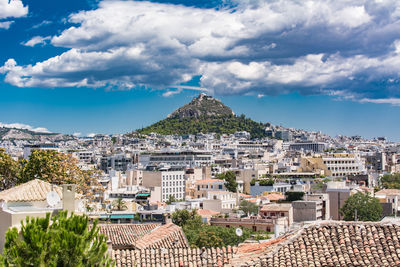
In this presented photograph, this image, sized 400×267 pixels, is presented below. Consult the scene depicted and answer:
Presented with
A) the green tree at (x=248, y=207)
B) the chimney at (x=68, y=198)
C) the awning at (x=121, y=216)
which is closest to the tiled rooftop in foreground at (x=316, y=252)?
the chimney at (x=68, y=198)

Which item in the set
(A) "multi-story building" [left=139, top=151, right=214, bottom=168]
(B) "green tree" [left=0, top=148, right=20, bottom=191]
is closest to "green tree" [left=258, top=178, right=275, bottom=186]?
(A) "multi-story building" [left=139, top=151, right=214, bottom=168]

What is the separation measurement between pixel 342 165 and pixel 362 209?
197 ft

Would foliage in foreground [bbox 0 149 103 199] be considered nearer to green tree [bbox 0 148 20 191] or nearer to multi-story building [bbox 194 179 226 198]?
green tree [bbox 0 148 20 191]

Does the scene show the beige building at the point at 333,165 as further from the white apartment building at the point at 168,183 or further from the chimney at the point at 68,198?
the chimney at the point at 68,198

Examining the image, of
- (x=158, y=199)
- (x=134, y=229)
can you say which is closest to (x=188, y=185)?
(x=158, y=199)

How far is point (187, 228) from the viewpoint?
42344mm

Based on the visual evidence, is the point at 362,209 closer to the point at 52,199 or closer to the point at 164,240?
the point at 164,240

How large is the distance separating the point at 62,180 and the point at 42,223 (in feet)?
75.0

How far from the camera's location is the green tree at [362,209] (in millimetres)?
54219

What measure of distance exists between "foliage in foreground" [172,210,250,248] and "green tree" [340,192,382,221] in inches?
628

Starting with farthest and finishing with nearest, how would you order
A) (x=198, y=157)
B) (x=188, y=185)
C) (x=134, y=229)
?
(x=198, y=157) → (x=188, y=185) → (x=134, y=229)

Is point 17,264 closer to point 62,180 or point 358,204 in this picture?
point 62,180

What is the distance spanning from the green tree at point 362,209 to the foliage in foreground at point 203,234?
628 inches

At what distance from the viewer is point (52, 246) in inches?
399
